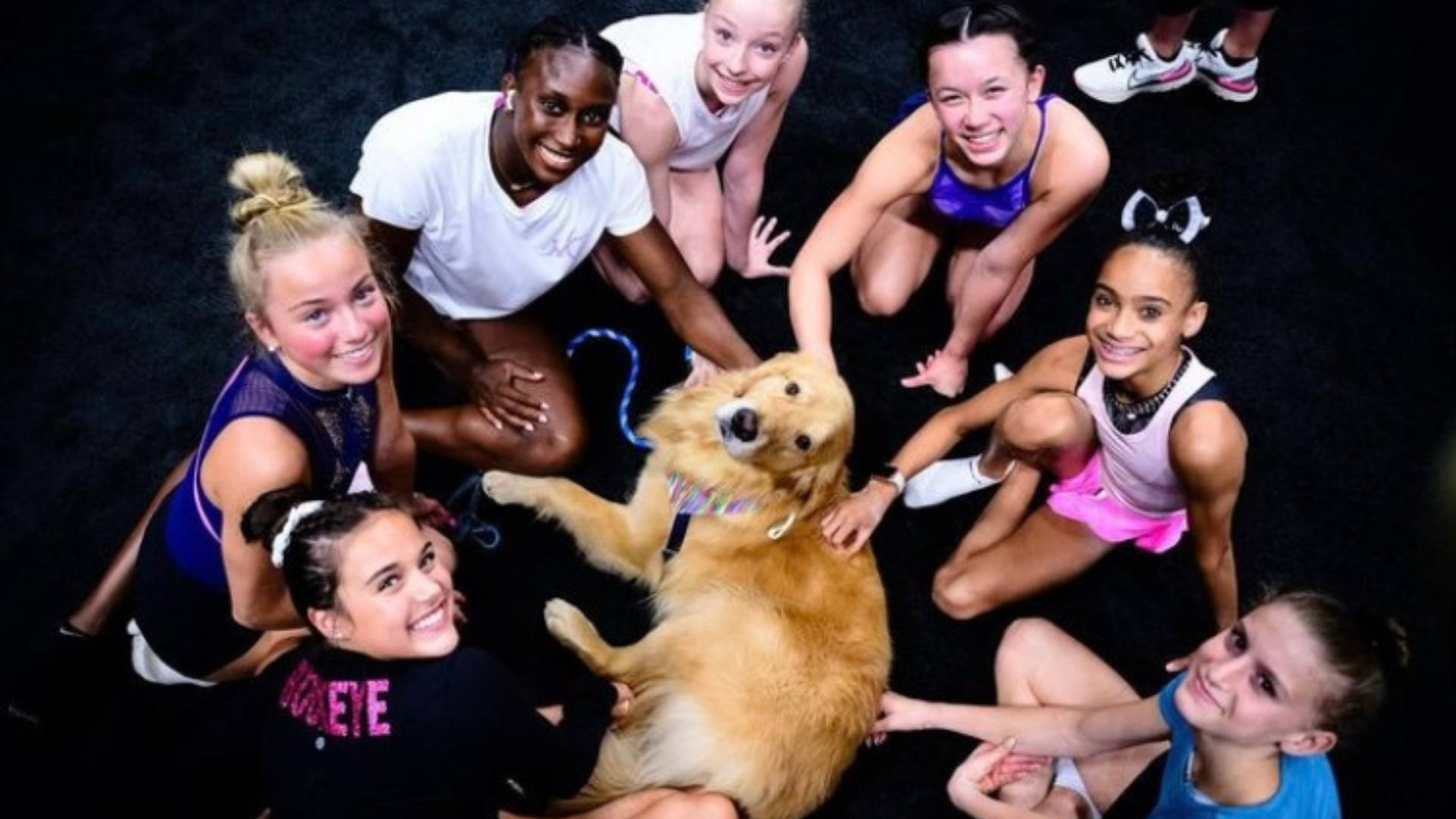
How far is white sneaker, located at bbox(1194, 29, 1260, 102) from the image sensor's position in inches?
143

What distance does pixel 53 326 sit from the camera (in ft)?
9.71

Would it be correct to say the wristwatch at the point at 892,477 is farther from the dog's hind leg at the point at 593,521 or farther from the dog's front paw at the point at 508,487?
the dog's front paw at the point at 508,487

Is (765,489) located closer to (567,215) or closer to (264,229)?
(567,215)

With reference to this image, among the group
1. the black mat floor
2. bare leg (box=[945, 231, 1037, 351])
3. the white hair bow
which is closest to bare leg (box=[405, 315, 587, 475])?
the black mat floor

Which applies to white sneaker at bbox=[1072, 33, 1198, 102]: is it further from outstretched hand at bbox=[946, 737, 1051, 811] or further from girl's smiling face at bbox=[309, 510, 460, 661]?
girl's smiling face at bbox=[309, 510, 460, 661]

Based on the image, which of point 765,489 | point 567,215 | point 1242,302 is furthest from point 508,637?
point 1242,302

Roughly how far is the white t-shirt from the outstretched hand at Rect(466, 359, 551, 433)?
15 cm

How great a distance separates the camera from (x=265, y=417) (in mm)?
1821

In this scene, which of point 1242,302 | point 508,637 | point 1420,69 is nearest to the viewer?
point 508,637

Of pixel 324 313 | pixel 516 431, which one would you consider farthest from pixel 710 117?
pixel 324 313

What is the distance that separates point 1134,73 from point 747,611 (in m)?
2.37

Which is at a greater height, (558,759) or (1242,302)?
(1242,302)

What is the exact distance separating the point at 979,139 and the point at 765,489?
889 millimetres

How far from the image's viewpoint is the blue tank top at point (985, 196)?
8.62 feet
